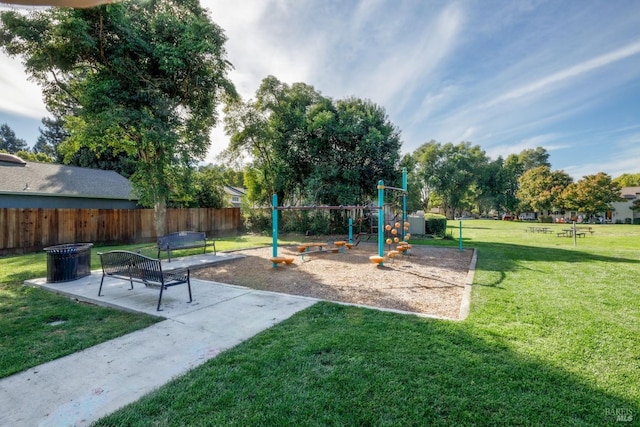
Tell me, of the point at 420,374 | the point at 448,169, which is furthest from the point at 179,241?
the point at 448,169

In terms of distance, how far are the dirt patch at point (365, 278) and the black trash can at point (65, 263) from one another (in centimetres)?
254

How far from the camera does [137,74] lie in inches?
458

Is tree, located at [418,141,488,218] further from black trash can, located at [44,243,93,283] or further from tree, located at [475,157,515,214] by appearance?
black trash can, located at [44,243,93,283]

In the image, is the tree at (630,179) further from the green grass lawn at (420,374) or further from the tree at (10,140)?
the tree at (10,140)

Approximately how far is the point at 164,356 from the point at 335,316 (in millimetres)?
2325

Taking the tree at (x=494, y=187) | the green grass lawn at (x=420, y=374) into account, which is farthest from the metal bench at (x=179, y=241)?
the tree at (x=494, y=187)

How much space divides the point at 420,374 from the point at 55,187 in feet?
66.4

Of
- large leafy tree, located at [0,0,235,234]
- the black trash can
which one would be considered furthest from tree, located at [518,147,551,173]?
the black trash can

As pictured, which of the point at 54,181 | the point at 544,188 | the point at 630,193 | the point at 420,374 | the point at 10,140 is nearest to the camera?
the point at 420,374

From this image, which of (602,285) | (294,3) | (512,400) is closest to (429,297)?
(512,400)

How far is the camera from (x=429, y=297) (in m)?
5.62

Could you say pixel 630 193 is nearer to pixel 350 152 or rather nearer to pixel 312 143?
pixel 350 152

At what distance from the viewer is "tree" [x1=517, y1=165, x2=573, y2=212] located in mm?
45475

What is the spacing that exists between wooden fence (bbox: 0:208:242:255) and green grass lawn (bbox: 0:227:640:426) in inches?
545
